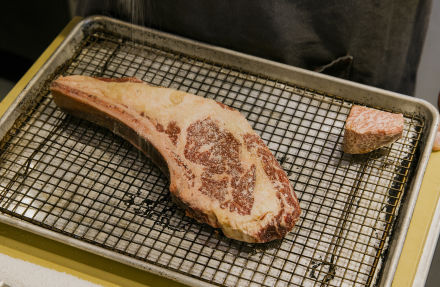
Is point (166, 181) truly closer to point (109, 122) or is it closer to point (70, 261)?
point (109, 122)

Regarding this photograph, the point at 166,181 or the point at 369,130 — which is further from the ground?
the point at 369,130

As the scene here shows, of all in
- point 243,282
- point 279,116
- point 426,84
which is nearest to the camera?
point 243,282

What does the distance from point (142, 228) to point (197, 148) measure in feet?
1.07

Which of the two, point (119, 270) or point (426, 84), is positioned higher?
point (119, 270)

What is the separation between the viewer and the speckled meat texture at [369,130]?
1837mm

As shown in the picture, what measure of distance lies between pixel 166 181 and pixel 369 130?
736 mm

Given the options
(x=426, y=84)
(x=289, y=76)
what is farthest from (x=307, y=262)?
(x=426, y=84)

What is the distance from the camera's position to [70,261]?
1.71 metres

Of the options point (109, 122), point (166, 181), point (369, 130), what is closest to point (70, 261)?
point (166, 181)

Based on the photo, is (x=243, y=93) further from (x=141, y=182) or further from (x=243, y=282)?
(x=243, y=282)

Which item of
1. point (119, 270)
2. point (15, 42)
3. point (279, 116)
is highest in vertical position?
point (279, 116)

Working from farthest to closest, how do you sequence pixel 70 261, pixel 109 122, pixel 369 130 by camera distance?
1. pixel 109 122
2. pixel 369 130
3. pixel 70 261

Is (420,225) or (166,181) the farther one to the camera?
(166,181)

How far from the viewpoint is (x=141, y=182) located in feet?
6.16
